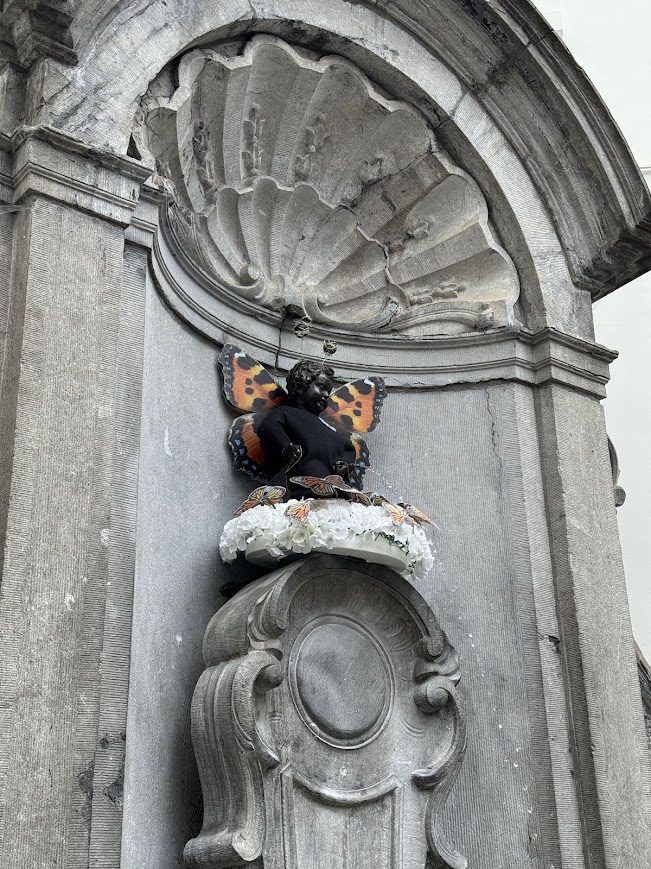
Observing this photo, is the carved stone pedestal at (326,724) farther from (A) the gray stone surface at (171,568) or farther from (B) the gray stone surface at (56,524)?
(B) the gray stone surface at (56,524)

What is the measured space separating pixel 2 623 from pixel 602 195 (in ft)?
11.9

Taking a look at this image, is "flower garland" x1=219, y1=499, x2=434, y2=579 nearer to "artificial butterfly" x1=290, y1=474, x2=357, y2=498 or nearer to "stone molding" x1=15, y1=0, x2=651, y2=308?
"artificial butterfly" x1=290, y1=474, x2=357, y2=498

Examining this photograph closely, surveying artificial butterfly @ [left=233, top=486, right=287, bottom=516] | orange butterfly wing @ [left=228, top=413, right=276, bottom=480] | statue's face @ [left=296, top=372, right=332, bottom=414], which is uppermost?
statue's face @ [left=296, top=372, right=332, bottom=414]

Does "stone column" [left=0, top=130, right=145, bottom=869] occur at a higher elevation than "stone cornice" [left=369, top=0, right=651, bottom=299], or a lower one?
lower

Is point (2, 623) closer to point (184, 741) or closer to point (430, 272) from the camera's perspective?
point (184, 741)

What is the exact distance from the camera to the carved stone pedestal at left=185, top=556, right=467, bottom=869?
3738 millimetres

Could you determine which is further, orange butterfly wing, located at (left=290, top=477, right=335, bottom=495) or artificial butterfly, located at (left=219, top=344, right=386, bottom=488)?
artificial butterfly, located at (left=219, top=344, right=386, bottom=488)

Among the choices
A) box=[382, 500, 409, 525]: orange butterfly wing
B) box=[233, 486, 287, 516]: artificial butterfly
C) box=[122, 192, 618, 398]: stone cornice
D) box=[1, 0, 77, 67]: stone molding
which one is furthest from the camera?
box=[122, 192, 618, 398]: stone cornice

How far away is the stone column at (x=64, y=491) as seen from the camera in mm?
3199

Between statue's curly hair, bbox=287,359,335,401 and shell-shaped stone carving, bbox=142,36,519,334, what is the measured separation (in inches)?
20.4

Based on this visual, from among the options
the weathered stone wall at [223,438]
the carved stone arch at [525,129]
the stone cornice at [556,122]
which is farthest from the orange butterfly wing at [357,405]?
the stone cornice at [556,122]

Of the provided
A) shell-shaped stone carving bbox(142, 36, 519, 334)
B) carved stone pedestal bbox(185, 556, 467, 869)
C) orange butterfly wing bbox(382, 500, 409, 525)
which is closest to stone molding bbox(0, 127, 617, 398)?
shell-shaped stone carving bbox(142, 36, 519, 334)

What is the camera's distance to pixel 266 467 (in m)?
4.73

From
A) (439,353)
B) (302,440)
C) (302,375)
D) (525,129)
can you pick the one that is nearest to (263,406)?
(302,375)
